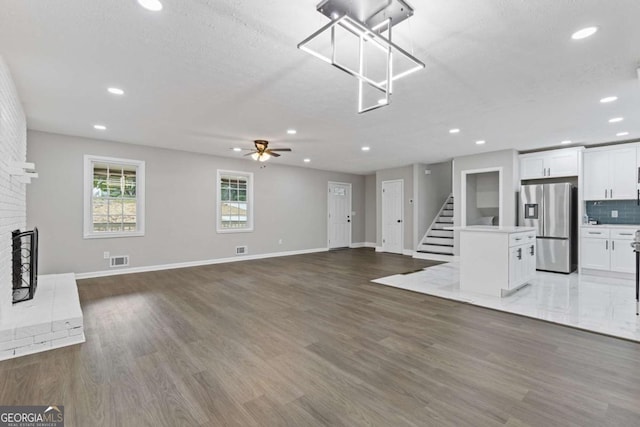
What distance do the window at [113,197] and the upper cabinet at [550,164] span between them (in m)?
8.24

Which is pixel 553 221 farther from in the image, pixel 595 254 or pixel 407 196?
pixel 407 196

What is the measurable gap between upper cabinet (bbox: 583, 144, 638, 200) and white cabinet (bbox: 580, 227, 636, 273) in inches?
27.8

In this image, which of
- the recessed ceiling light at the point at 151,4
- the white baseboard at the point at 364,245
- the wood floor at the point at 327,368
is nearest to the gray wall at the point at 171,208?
the white baseboard at the point at 364,245

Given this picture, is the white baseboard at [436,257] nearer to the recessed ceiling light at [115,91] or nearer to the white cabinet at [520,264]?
the white cabinet at [520,264]

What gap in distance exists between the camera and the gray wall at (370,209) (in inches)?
409

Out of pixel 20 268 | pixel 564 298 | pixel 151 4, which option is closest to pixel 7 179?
pixel 20 268

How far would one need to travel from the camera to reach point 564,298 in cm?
410

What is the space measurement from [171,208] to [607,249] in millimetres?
8662

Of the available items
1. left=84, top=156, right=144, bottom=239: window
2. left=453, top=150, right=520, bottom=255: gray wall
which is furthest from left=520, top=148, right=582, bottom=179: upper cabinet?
left=84, top=156, right=144, bottom=239: window

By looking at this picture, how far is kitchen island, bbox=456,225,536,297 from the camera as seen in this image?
413 cm

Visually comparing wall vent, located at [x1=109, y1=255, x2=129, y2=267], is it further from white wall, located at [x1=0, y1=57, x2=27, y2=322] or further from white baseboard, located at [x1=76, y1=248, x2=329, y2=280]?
white wall, located at [x1=0, y1=57, x2=27, y2=322]

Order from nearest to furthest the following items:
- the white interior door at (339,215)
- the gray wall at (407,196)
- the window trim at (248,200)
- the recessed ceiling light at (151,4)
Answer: the recessed ceiling light at (151,4), the window trim at (248,200), the gray wall at (407,196), the white interior door at (339,215)

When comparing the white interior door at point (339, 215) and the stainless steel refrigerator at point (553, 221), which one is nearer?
the stainless steel refrigerator at point (553, 221)

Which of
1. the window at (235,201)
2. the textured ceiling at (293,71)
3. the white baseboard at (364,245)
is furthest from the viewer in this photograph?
the white baseboard at (364,245)
